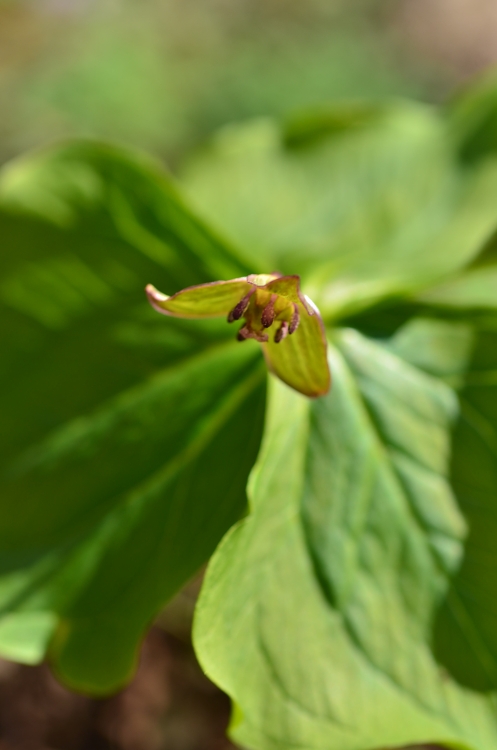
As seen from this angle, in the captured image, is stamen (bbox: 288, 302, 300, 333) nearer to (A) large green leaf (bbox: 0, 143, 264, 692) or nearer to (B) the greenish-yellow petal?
(B) the greenish-yellow petal

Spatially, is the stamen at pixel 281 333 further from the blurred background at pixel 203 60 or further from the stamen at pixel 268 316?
the blurred background at pixel 203 60

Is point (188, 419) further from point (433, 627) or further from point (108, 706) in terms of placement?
point (108, 706)

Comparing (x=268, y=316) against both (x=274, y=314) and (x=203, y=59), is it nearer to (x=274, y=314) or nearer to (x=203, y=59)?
(x=274, y=314)

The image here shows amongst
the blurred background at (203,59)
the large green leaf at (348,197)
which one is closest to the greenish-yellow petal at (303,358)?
the large green leaf at (348,197)

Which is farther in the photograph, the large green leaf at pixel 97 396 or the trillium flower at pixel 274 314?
the large green leaf at pixel 97 396

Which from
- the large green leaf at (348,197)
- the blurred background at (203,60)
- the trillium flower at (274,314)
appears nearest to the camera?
the trillium flower at (274,314)

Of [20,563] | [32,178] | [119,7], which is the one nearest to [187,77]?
[119,7]
